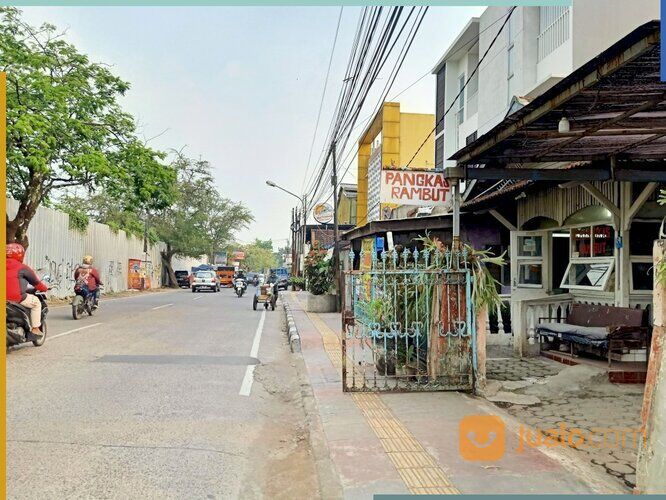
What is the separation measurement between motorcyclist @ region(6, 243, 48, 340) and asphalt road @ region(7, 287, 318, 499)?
628mm

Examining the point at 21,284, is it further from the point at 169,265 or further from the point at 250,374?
the point at 169,265

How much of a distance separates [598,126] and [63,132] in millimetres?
15135

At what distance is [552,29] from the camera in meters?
12.2

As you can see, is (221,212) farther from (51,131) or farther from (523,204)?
(523,204)

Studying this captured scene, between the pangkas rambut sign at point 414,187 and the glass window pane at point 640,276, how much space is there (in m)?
2.91

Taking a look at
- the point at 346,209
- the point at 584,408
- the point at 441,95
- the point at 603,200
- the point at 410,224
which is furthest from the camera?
the point at 346,209

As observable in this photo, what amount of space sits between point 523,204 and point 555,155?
381cm

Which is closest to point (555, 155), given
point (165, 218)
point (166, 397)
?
point (166, 397)

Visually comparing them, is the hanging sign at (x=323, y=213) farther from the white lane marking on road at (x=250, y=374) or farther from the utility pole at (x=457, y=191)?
the utility pole at (x=457, y=191)

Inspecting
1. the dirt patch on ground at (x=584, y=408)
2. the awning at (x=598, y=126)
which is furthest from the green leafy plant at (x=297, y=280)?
the awning at (x=598, y=126)

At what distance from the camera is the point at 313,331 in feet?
43.9

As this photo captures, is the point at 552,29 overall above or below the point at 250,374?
above

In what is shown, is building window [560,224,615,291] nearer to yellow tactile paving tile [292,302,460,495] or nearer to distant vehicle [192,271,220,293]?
yellow tactile paving tile [292,302,460,495]

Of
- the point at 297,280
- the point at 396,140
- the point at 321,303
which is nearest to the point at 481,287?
the point at 396,140
